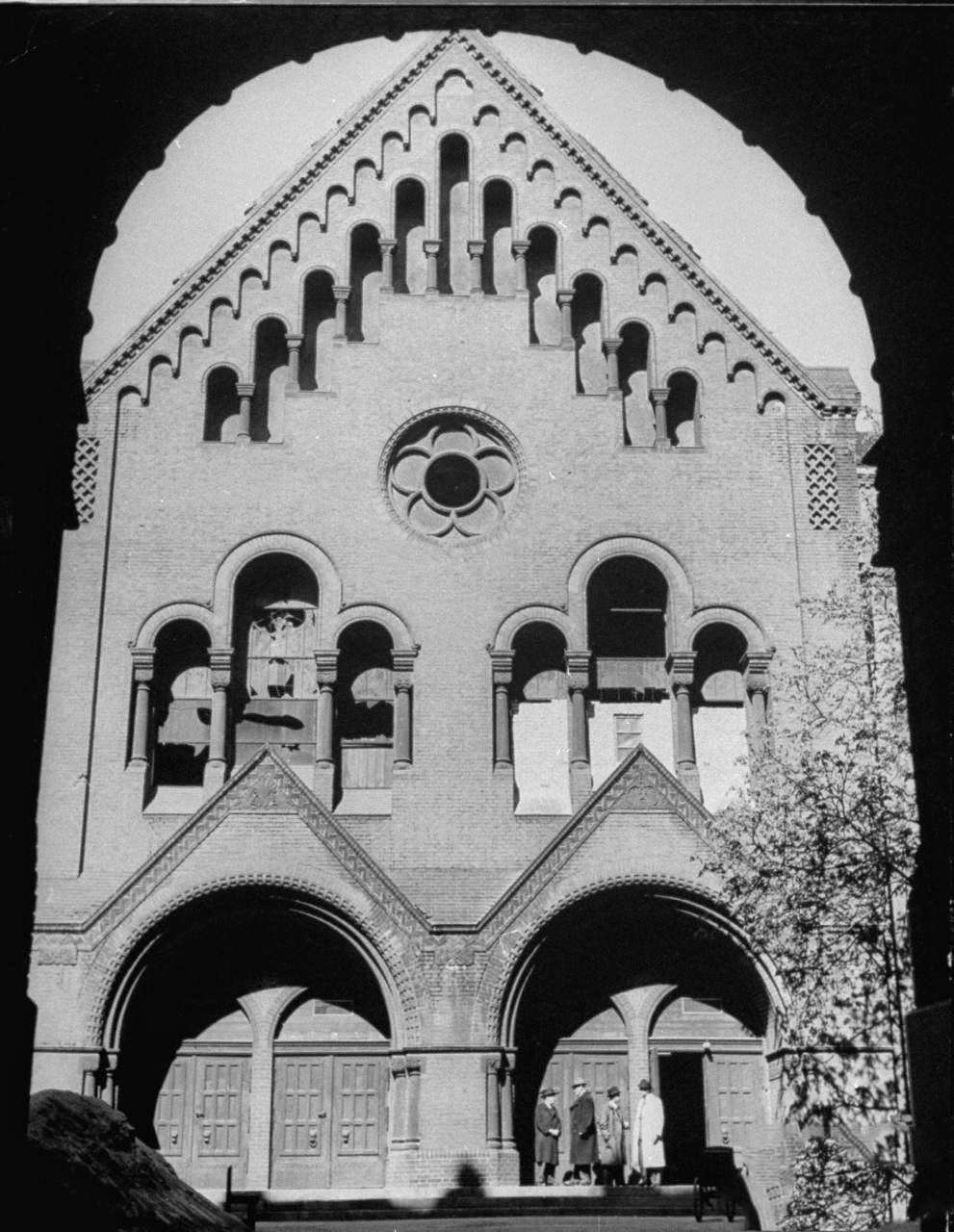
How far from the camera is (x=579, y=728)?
23.5 m

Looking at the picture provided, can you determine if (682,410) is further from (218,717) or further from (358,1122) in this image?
(358,1122)

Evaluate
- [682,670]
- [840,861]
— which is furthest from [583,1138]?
[682,670]

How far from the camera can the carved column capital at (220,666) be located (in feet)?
76.9

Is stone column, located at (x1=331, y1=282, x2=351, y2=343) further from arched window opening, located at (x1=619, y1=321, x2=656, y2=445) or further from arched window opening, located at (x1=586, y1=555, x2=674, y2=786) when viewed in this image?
arched window opening, located at (x1=586, y1=555, x2=674, y2=786)

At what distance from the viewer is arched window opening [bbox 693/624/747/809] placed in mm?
23766

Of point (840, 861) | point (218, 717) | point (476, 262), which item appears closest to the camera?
point (840, 861)

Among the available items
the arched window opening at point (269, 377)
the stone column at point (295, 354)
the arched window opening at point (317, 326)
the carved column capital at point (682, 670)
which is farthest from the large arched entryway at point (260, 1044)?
the arched window opening at point (317, 326)

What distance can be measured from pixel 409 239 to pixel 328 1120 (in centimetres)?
1390

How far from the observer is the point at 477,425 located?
25109 millimetres

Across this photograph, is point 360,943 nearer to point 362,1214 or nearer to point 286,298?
point 362,1214

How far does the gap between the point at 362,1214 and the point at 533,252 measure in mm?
15717

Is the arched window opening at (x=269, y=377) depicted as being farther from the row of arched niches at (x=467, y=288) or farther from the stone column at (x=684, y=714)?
the stone column at (x=684, y=714)

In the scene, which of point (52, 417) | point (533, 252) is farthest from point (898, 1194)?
point (533, 252)

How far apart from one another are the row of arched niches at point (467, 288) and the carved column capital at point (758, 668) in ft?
12.4
